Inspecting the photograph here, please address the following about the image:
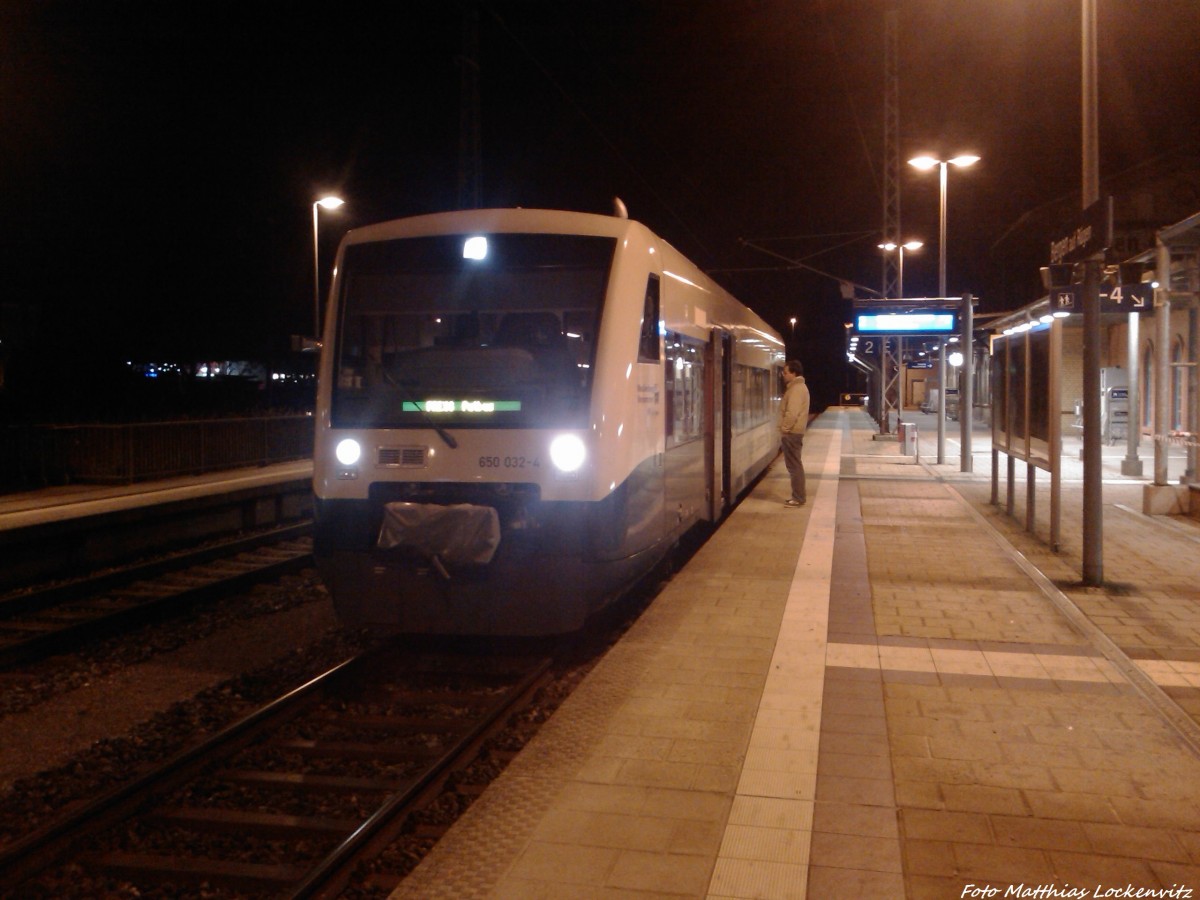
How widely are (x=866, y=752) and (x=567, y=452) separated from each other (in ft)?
8.11

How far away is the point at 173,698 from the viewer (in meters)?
6.64

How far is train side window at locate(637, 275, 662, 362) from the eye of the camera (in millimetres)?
7211

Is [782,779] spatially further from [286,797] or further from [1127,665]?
[1127,665]

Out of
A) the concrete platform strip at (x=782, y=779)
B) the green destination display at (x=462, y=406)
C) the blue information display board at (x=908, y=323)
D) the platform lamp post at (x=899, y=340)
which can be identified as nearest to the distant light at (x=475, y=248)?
the green destination display at (x=462, y=406)

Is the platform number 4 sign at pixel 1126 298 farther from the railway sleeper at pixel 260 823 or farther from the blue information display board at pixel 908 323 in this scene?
the blue information display board at pixel 908 323

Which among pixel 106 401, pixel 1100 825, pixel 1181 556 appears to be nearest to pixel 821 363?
pixel 106 401

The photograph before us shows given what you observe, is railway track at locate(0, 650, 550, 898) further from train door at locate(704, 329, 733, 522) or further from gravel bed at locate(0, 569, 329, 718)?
train door at locate(704, 329, 733, 522)

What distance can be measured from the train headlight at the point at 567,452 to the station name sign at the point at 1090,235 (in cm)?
470

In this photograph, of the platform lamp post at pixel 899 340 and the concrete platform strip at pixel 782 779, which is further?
the platform lamp post at pixel 899 340

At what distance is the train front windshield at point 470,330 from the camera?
262 inches

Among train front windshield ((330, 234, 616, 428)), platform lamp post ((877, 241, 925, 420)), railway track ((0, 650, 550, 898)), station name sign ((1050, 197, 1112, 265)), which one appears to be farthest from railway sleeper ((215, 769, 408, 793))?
platform lamp post ((877, 241, 925, 420))

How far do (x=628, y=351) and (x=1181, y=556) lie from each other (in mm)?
6869

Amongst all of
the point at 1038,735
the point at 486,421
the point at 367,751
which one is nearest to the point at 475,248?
the point at 486,421

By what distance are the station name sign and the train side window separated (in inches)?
142
